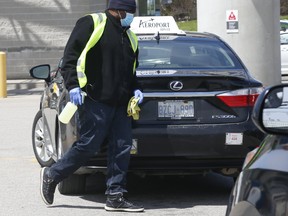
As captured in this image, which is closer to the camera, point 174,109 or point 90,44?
point 90,44

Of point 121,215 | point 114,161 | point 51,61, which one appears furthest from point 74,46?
point 51,61

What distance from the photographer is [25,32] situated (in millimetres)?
22875

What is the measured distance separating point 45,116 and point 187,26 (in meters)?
34.0

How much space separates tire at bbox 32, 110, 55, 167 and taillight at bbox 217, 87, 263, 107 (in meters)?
2.38

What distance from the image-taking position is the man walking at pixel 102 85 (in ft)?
22.4

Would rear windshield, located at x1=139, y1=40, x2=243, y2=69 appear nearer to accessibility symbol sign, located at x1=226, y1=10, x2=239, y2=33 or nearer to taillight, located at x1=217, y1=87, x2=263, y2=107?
taillight, located at x1=217, y1=87, x2=263, y2=107

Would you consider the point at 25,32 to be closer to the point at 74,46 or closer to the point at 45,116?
the point at 45,116

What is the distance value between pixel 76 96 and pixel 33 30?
54.0ft

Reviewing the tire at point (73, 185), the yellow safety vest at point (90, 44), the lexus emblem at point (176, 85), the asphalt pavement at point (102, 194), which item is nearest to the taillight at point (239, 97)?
the lexus emblem at point (176, 85)

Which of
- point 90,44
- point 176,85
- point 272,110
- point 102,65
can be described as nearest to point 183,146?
point 176,85

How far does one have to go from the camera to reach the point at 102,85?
6.86m

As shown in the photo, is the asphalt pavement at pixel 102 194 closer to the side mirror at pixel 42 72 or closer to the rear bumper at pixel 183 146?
the rear bumper at pixel 183 146

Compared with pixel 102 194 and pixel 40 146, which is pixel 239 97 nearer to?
pixel 102 194

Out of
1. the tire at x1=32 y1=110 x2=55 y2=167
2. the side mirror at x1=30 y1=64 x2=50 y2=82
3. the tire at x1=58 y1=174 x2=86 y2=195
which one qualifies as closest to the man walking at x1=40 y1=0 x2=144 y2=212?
the tire at x1=58 y1=174 x2=86 y2=195
